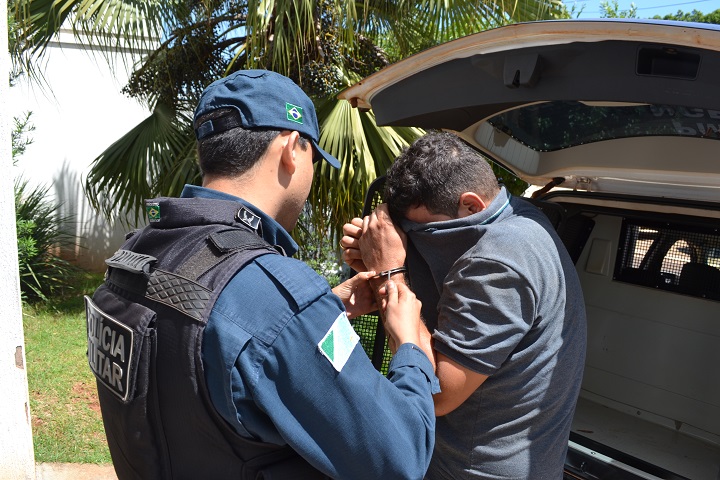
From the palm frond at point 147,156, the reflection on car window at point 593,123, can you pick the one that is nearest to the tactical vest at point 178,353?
the reflection on car window at point 593,123

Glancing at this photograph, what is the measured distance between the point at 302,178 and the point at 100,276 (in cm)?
774

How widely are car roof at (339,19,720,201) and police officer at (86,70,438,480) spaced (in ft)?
2.14

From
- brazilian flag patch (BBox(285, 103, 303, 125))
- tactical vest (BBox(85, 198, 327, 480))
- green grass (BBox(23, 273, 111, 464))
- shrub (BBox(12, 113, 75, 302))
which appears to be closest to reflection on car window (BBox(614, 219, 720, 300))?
brazilian flag patch (BBox(285, 103, 303, 125))

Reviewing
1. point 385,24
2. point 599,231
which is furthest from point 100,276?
point 599,231

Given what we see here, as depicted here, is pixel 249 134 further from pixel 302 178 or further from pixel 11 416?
pixel 11 416

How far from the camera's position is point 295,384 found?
3.75 ft

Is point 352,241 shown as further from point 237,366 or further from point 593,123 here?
point 593,123

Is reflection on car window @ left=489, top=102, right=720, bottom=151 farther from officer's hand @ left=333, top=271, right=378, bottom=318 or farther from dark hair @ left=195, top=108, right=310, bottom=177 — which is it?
dark hair @ left=195, top=108, right=310, bottom=177

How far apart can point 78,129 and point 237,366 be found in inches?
338

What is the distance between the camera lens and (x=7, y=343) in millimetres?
3131

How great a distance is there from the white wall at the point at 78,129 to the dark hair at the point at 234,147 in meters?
7.80

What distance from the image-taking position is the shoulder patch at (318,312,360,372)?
3.81 ft

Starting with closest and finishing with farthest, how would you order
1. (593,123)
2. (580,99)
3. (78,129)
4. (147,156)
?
(580,99) < (593,123) < (147,156) < (78,129)

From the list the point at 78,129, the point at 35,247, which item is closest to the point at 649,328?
the point at 35,247
